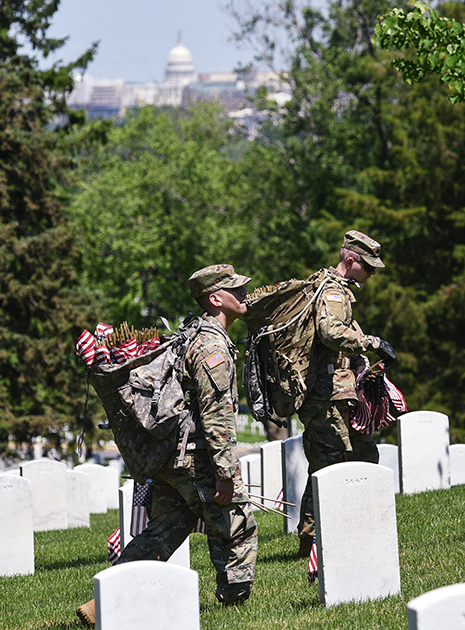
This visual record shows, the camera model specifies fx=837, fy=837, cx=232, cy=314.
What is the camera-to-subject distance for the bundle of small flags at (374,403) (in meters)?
6.51

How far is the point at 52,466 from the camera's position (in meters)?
10.1

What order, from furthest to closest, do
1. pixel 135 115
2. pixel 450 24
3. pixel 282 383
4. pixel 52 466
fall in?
pixel 135 115
pixel 52 466
pixel 450 24
pixel 282 383

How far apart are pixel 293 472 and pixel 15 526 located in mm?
2672

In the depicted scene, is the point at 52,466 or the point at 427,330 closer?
the point at 52,466

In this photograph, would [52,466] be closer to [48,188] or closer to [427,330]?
[48,188]

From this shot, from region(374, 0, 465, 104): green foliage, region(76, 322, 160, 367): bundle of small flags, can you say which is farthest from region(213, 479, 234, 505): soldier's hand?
region(374, 0, 465, 104): green foliage

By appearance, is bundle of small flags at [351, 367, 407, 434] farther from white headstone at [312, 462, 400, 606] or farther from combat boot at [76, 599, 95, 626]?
combat boot at [76, 599, 95, 626]

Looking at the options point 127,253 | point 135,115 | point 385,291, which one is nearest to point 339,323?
point 385,291

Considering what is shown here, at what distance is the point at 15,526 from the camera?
730 centimetres

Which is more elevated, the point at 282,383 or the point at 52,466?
the point at 282,383

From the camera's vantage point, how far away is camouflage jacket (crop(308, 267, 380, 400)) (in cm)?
588

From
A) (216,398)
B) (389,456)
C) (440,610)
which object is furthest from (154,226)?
(440,610)

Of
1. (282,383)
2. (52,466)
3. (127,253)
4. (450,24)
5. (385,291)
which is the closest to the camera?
(282,383)

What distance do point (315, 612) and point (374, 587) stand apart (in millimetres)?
429
